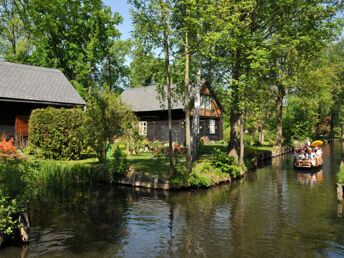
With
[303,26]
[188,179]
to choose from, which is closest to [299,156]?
[303,26]

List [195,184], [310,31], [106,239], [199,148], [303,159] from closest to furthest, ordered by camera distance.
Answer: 1. [106,239]
2. [195,184]
3. [310,31]
4. [303,159]
5. [199,148]

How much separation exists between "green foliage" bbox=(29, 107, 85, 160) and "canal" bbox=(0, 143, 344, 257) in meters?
4.56

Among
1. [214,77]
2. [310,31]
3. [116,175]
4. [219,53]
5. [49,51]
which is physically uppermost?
[49,51]

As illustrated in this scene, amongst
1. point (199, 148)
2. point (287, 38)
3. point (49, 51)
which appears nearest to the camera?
point (287, 38)

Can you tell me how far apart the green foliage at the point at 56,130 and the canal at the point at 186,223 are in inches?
180

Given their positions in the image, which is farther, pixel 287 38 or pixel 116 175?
pixel 287 38

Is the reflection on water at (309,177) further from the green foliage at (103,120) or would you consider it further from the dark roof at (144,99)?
the dark roof at (144,99)

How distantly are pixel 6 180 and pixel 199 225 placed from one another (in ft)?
19.1

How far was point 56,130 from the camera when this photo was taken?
17.2m

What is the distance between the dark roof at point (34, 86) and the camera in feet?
71.3

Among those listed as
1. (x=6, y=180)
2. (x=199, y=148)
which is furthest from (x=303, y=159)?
(x=6, y=180)

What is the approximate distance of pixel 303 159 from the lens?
829 inches

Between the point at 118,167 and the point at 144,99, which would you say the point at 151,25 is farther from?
the point at 144,99

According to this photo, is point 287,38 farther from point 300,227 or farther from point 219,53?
point 300,227
